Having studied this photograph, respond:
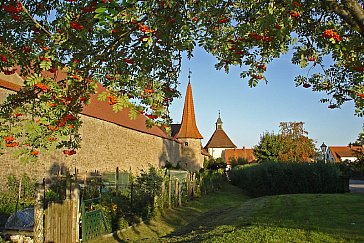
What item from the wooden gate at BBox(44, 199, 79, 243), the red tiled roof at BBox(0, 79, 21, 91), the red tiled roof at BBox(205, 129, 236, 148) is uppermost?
the red tiled roof at BBox(205, 129, 236, 148)

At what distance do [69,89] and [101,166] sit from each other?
19755 mm

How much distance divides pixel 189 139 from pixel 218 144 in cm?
2713

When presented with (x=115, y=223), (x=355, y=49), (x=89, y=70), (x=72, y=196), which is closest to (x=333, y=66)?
(x=355, y=49)

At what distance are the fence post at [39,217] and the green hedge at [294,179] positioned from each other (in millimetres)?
18407

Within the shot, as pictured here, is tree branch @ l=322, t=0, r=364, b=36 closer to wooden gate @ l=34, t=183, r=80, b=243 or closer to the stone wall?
wooden gate @ l=34, t=183, r=80, b=243

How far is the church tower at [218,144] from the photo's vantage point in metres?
72.4

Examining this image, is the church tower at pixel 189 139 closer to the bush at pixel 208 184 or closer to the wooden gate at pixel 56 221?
the bush at pixel 208 184

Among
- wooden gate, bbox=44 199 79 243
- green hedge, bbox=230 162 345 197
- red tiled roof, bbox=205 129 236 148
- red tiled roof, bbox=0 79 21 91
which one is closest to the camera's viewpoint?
→ wooden gate, bbox=44 199 79 243

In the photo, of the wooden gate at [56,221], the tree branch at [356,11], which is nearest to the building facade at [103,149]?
the wooden gate at [56,221]

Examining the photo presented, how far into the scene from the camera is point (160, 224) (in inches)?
517

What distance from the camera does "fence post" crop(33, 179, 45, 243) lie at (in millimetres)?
8445

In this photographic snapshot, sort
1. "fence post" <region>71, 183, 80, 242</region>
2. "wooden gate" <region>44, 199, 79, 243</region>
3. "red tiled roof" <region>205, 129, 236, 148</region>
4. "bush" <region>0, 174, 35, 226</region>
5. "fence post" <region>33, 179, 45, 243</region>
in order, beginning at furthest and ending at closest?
"red tiled roof" <region>205, 129, 236, 148</region>
"bush" <region>0, 174, 35, 226</region>
"fence post" <region>71, 183, 80, 242</region>
"wooden gate" <region>44, 199, 79, 243</region>
"fence post" <region>33, 179, 45, 243</region>

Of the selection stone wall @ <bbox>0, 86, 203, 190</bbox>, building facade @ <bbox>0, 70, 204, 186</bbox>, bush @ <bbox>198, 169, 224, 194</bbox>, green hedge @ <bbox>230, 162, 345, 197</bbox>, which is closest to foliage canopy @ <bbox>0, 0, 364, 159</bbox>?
building facade @ <bbox>0, 70, 204, 186</bbox>

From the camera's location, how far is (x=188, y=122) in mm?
47500
